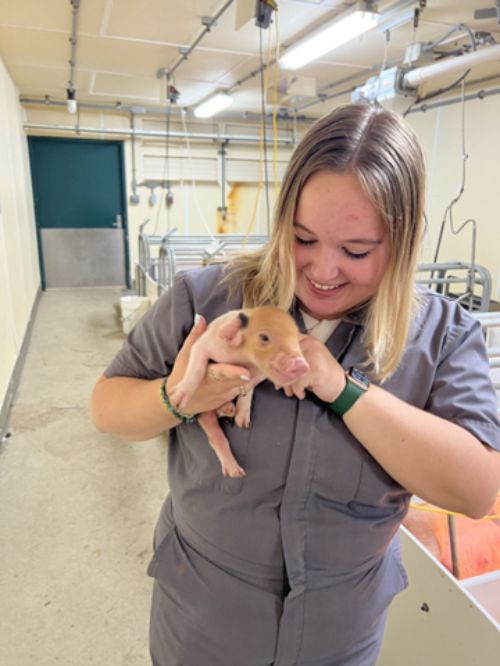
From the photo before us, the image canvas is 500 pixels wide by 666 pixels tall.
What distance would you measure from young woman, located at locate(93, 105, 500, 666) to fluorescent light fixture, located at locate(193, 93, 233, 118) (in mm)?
5613

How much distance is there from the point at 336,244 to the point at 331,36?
3.36 meters

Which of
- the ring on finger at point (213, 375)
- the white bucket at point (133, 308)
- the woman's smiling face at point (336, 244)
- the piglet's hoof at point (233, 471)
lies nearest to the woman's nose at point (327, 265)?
the woman's smiling face at point (336, 244)

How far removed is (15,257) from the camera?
15.5 feet

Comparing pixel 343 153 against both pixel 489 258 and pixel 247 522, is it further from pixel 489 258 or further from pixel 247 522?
pixel 489 258

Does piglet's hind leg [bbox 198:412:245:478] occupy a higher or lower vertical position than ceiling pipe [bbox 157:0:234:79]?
lower

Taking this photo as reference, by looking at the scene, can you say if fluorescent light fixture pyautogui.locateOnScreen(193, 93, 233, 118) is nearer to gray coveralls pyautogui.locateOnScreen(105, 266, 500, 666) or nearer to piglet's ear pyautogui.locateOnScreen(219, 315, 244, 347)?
gray coveralls pyautogui.locateOnScreen(105, 266, 500, 666)

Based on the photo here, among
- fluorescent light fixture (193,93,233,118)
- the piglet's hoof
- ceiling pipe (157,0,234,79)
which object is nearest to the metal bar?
ceiling pipe (157,0,234,79)

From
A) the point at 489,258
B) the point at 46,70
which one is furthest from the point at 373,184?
the point at 46,70

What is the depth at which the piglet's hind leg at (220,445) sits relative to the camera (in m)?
0.78

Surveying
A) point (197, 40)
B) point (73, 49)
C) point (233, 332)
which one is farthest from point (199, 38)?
point (233, 332)

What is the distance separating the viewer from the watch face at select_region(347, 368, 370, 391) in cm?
75

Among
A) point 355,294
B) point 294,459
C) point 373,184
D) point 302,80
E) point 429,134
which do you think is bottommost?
point 294,459

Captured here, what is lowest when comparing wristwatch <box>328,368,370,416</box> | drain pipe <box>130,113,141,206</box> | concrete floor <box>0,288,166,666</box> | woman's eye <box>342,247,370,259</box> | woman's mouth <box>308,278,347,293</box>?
concrete floor <box>0,288,166,666</box>

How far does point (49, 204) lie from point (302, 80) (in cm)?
481
